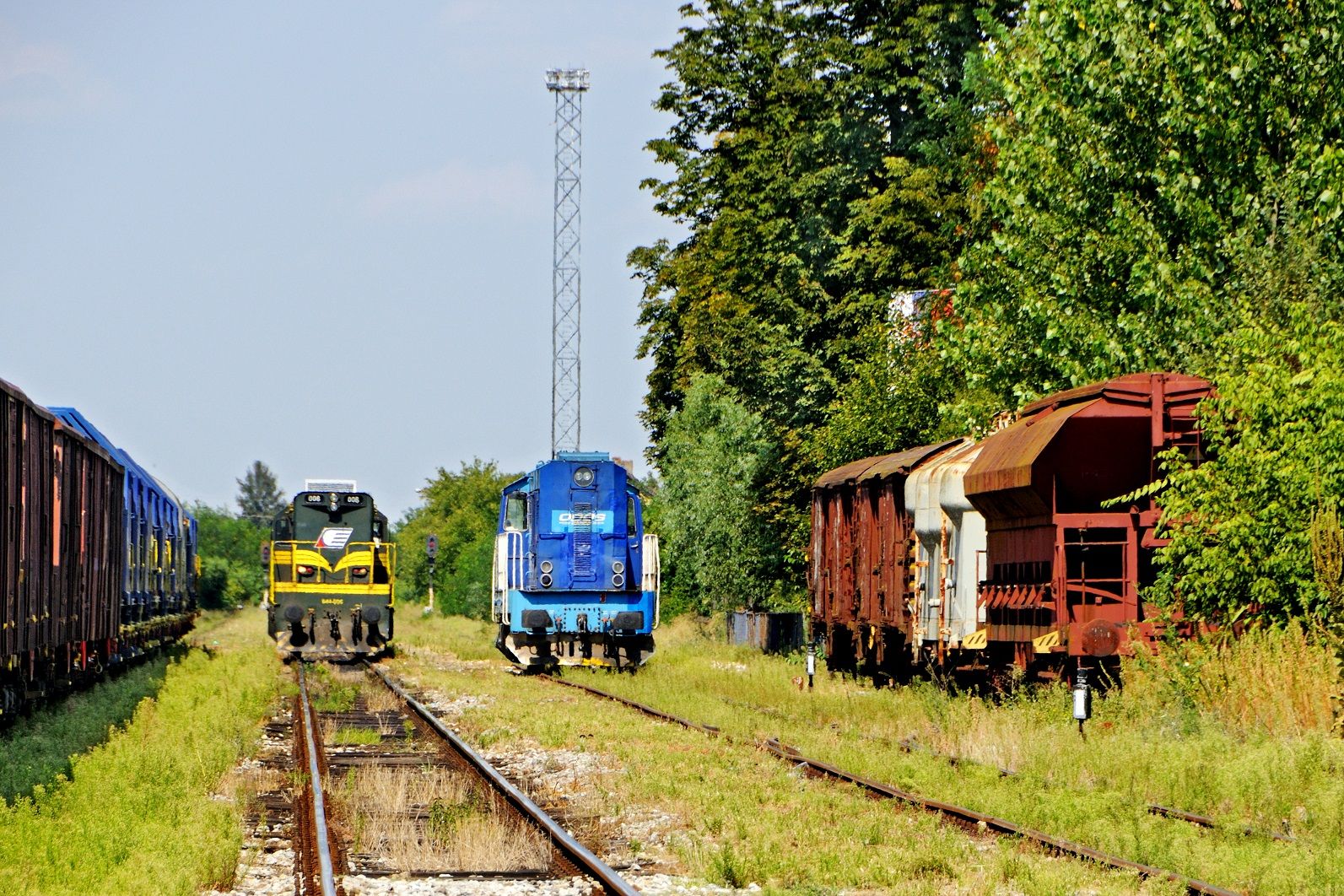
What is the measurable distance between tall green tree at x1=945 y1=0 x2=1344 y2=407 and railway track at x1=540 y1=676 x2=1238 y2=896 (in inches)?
303

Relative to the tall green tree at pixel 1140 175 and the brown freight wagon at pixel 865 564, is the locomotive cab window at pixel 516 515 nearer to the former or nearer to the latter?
the brown freight wagon at pixel 865 564

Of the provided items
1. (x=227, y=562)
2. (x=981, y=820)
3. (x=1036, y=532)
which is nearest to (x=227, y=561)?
(x=227, y=562)

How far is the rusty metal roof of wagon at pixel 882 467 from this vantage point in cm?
2420

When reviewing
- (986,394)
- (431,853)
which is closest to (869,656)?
(986,394)

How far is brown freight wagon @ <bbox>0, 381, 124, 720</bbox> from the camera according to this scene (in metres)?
15.8

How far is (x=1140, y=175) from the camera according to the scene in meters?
24.0

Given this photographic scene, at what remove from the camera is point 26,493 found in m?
16.7

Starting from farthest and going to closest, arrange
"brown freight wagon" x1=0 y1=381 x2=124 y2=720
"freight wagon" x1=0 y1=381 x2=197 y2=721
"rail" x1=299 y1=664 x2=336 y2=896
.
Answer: "freight wagon" x1=0 y1=381 x2=197 y2=721
"brown freight wagon" x1=0 y1=381 x2=124 y2=720
"rail" x1=299 y1=664 x2=336 y2=896

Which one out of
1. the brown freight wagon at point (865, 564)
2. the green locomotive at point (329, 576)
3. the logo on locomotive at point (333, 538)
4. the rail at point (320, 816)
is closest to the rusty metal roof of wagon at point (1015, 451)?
the brown freight wagon at point (865, 564)

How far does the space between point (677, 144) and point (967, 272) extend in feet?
74.1

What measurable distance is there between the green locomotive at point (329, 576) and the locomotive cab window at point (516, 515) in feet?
18.4

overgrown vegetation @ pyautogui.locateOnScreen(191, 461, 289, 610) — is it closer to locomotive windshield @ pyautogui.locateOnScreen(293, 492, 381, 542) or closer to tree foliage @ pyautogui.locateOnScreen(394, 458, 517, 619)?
tree foliage @ pyautogui.locateOnScreen(394, 458, 517, 619)

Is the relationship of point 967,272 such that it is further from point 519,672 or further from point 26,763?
point 26,763

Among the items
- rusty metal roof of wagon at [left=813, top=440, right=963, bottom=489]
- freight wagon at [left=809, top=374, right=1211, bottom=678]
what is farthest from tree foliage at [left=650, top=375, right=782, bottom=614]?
freight wagon at [left=809, top=374, right=1211, bottom=678]
